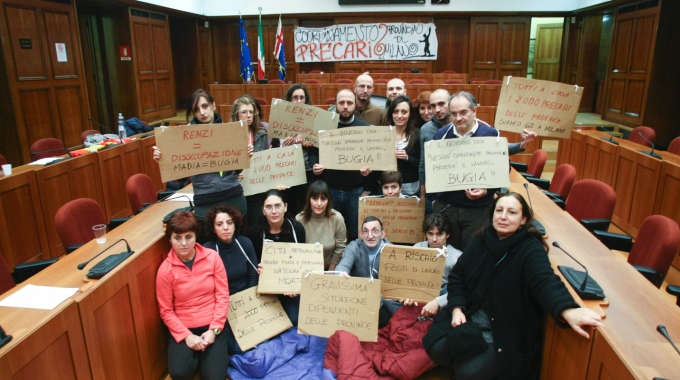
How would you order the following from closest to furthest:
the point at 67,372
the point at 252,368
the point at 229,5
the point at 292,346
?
the point at 67,372 < the point at 252,368 < the point at 292,346 < the point at 229,5

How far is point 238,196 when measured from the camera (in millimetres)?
2971

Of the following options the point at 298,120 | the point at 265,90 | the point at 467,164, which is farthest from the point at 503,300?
the point at 265,90

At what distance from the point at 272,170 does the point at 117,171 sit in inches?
108

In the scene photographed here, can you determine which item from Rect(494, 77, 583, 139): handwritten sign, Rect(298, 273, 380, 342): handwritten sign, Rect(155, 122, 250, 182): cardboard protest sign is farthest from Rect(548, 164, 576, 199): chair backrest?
Rect(155, 122, 250, 182): cardboard protest sign

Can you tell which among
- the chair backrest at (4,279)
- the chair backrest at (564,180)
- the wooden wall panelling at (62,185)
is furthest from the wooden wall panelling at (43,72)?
the chair backrest at (564,180)

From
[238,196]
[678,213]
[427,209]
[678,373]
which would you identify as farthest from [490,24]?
[678,373]

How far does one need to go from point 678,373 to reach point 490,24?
11.9 meters

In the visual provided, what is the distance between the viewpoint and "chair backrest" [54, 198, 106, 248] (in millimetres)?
2889

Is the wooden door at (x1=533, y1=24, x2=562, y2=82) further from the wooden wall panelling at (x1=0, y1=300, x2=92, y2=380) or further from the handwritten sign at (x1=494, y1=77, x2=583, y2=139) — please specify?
the wooden wall panelling at (x1=0, y1=300, x2=92, y2=380)

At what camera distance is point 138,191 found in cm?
375

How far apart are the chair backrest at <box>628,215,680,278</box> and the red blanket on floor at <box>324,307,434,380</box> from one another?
4.33ft

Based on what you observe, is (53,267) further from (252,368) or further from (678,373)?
(678,373)

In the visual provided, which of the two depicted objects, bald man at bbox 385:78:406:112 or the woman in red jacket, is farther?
bald man at bbox 385:78:406:112

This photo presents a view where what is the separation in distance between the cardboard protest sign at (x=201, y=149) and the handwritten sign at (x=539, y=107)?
5.34 feet
